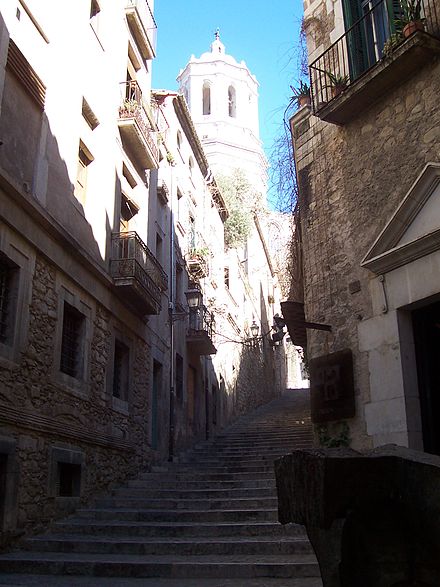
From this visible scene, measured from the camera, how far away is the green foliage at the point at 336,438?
23.5 ft

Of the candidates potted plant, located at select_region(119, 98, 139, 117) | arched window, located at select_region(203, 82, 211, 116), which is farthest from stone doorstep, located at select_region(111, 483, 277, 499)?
arched window, located at select_region(203, 82, 211, 116)

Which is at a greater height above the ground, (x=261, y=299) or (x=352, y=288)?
(x=261, y=299)

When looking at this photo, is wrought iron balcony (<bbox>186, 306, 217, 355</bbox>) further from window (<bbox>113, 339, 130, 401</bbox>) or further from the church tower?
the church tower

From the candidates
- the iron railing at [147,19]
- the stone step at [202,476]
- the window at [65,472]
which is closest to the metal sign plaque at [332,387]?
the stone step at [202,476]

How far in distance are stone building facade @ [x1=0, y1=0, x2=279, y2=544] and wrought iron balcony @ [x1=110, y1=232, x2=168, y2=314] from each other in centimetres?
3

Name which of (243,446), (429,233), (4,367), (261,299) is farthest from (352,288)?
(261,299)

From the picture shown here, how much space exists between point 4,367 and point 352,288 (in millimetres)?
4340

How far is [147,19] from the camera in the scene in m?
15.4

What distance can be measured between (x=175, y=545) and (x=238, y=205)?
20.4m

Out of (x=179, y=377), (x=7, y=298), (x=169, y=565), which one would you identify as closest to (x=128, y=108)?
(x=7, y=298)

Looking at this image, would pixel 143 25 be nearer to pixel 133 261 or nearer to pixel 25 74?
pixel 133 261

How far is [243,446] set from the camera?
14258 mm

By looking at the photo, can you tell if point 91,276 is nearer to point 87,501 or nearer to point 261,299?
point 87,501

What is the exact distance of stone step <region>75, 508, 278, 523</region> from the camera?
7.93 m
